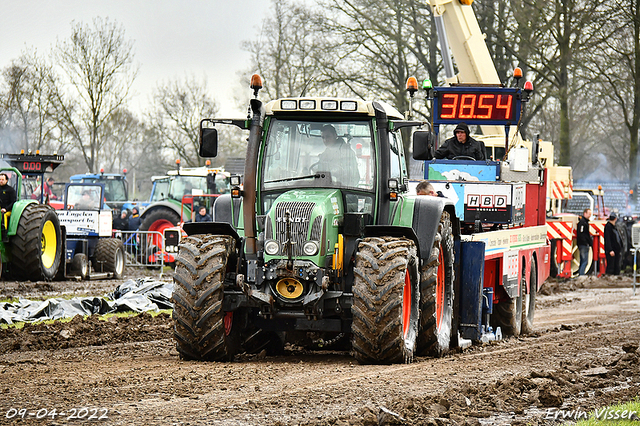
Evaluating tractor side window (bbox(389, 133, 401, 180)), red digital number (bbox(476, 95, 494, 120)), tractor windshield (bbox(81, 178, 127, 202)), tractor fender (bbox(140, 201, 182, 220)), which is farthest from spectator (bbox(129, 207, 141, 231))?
tractor side window (bbox(389, 133, 401, 180))

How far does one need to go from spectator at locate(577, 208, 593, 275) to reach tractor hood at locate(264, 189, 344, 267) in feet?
55.7

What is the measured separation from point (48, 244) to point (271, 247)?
39.2ft

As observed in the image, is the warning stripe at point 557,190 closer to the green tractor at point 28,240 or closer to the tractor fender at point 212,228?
the green tractor at point 28,240

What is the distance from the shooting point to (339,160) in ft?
30.6

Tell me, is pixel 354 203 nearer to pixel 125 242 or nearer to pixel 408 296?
pixel 408 296

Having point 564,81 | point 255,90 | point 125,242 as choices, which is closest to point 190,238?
point 255,90

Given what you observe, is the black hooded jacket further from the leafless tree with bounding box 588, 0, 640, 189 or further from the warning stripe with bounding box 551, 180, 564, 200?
the leafless tree with bounding box 588, 0, 640, 189

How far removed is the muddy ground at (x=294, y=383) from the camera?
20.0 ft

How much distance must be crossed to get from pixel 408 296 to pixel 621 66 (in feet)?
90.3

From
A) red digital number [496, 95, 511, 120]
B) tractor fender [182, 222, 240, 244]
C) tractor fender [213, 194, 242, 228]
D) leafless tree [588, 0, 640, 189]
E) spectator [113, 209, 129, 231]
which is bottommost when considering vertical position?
spectator [113, 209, 129, 231]

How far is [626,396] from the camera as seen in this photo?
7.14 metres

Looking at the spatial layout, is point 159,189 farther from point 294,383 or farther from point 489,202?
point 294,383

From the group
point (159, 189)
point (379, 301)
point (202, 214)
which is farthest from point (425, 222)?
point (159, 189)

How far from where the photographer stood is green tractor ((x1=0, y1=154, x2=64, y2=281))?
17.8m
